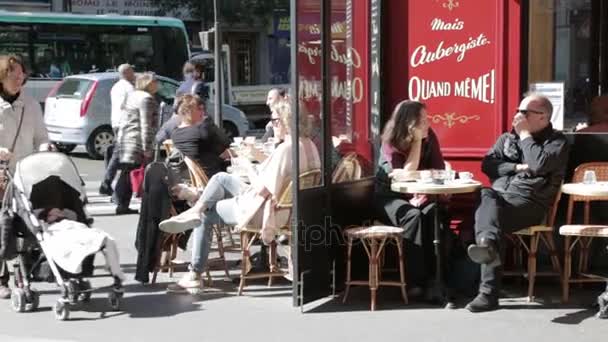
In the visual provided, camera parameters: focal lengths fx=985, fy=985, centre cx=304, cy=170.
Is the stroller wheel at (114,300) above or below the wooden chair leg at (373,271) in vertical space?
below

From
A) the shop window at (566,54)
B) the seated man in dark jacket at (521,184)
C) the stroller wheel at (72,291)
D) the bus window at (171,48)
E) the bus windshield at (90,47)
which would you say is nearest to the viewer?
the stroller wheel at (72,291)

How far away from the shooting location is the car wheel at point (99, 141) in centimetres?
1983

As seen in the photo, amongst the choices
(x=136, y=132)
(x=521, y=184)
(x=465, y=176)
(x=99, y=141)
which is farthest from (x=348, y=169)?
(x=99, y=141)

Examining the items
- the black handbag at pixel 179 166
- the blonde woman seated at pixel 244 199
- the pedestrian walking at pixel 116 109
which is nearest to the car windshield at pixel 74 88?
the pedestrian walking at pixel 116 109

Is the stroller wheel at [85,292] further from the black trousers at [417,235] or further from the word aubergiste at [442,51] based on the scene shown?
the word aubergiste at [442,51]

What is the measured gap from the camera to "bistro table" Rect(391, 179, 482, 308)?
22.7 ft

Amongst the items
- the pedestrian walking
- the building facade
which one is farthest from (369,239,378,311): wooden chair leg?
the pedestrian walking

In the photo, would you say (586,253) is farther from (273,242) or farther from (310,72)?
(310,72)

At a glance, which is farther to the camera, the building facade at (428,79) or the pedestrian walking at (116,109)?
the pedestrian walking at (116,109)

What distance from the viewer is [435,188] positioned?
6.91m

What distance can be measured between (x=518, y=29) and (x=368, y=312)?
8.26ft

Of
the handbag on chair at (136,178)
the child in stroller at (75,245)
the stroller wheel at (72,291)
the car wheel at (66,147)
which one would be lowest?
the car wheel at (66,147)

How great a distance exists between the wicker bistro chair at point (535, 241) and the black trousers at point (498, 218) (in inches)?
A: 2.9

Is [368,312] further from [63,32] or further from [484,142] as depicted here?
[63,32]
